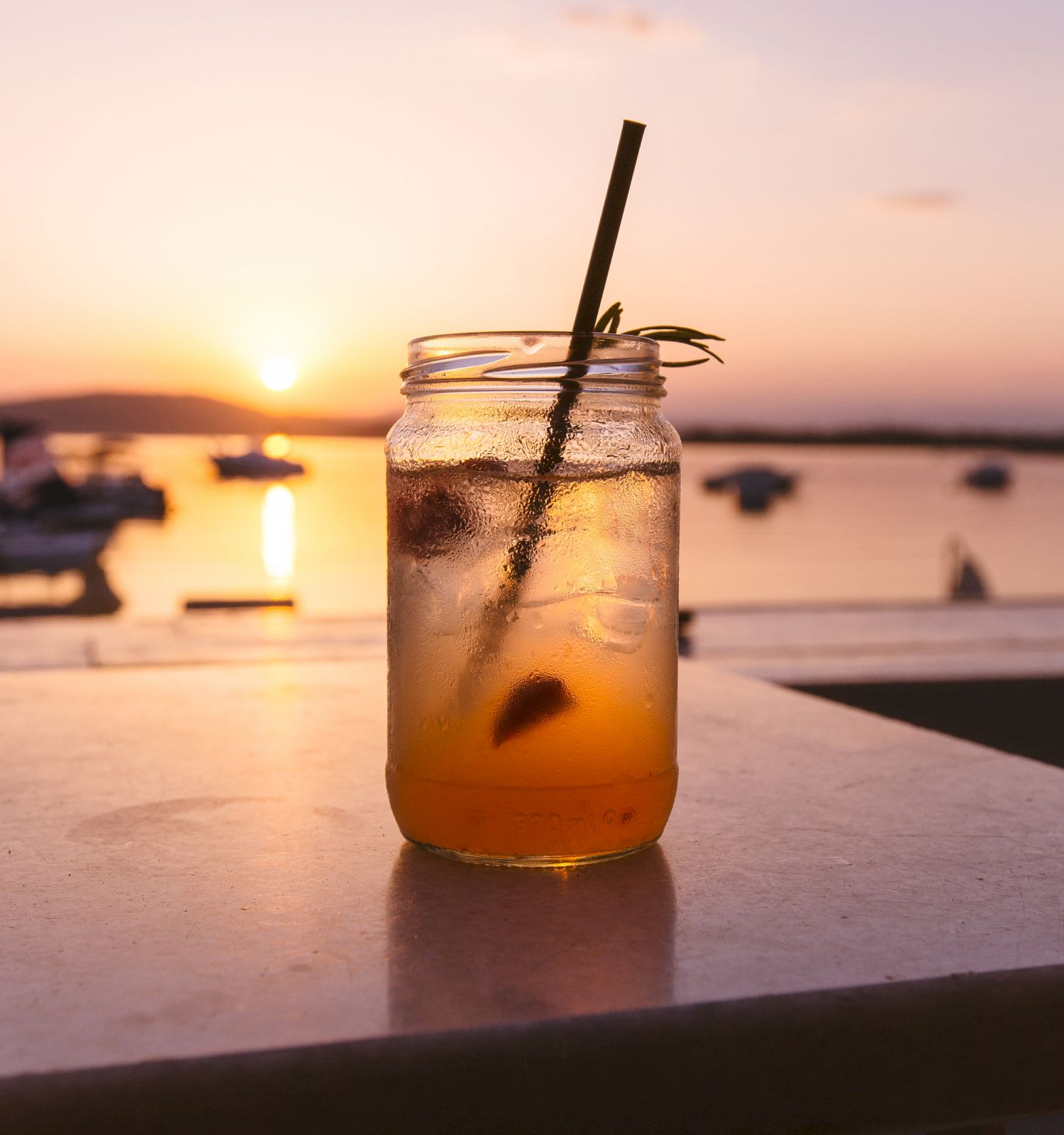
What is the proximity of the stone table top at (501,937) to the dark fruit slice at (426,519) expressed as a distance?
0.79ft

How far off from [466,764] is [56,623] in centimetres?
322

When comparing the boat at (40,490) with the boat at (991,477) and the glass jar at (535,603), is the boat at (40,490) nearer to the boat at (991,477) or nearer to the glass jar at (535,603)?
the glass jar at (535,603)

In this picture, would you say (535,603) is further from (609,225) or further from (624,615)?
(609,225)

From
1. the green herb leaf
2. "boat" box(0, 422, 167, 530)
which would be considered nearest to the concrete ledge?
the green herb leaf

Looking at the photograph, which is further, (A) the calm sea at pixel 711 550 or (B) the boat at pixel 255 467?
(B) the boat at pixel 255 467

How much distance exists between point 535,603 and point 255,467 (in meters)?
72.1

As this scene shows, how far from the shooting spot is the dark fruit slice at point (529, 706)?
0.89 m

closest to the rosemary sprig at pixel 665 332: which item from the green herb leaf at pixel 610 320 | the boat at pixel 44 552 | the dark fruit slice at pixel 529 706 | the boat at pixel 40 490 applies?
the green herb leaf at pixel 610 320

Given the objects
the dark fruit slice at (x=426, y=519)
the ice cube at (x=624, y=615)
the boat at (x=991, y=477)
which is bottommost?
the boat at (x=991, y=477)

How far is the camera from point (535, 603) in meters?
0.89

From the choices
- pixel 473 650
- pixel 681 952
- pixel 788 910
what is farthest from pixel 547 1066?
pixel 473 650

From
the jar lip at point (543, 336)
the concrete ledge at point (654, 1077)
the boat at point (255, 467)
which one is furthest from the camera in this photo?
the boat at point (255, 467)

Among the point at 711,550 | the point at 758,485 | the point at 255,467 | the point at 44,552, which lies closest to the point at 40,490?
the point at 44,552

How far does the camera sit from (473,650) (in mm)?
908
